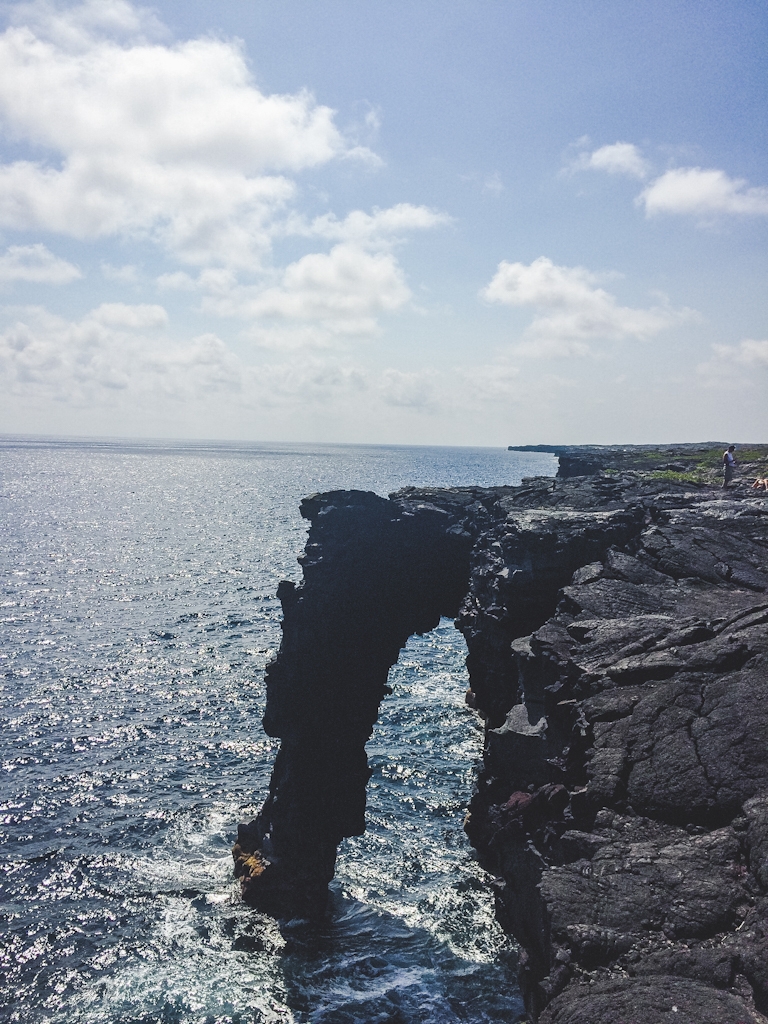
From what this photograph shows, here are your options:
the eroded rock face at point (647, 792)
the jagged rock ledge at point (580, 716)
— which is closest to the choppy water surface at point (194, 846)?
the jagged rock ledge at point (580, 716)

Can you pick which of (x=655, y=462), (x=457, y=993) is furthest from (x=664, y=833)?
(x=655, y=462)

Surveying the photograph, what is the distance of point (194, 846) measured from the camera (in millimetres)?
35500

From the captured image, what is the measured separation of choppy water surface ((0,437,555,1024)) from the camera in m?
26.4

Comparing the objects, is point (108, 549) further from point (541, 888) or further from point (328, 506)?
point (541, 888)

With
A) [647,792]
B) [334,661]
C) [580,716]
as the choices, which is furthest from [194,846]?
[647,792]

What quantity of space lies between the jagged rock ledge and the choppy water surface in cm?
252

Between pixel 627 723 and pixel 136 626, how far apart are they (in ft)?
207

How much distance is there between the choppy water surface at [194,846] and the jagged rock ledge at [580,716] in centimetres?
252

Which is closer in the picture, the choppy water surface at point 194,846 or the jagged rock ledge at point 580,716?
the jagged rock ledge at point 580,716

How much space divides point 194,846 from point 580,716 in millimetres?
27110

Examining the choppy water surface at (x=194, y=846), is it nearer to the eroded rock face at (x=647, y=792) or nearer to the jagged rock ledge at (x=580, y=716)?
the jagged rock ledge at (x=580, y=716)

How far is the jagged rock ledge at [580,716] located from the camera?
11383 millimetres

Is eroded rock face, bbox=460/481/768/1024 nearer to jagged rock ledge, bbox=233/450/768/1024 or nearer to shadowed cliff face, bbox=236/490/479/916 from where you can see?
jagged rock ledge, bbox=233/450/768/1024

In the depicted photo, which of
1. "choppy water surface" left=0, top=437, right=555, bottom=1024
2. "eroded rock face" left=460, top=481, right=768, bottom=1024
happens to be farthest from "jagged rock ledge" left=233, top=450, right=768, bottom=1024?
"choppy water surface" left=0, top=437, right=555, bottom=1024
